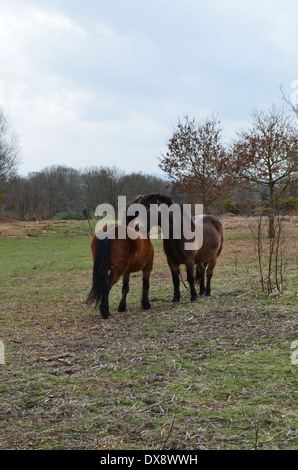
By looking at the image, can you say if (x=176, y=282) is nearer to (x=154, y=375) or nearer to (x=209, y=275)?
(x=209, y=275)

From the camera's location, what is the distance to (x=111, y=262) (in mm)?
6617

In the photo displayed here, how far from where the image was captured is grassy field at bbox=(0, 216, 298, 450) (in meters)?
2.77

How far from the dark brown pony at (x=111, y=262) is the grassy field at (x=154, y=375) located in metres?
0.33

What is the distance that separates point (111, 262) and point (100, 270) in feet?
0.81

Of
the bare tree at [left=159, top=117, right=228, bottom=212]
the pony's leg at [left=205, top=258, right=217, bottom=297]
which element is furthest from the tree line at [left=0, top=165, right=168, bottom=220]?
the pony's leg at [left=205, top=258, right=217, bottom=297]

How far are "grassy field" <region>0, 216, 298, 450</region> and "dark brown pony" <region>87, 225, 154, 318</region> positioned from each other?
0.33 metres

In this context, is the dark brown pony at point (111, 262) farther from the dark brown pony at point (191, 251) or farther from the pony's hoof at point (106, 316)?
the dark brown pony at point (191, 251)

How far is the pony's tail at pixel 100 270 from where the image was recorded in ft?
21.1

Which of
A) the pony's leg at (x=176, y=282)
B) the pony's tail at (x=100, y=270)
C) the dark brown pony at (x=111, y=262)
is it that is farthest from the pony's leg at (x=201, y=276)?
the pony's tail at (x=100, y=270)

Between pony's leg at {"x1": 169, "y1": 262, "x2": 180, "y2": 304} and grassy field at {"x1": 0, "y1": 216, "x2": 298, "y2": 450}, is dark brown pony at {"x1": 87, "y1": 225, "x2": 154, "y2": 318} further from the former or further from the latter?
pony's leg at {"x1": 169, "y1": 262, "x2": 180, "y2": 304}

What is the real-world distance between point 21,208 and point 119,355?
4502 cm

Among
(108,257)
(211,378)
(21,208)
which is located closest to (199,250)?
(108,257)

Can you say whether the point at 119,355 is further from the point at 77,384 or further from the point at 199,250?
the point at 199,250

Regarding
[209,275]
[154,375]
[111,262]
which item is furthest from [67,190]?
[154,375]
